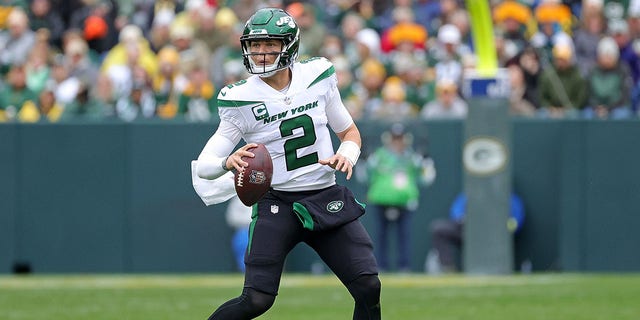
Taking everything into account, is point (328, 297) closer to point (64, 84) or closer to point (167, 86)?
point (167, 86)

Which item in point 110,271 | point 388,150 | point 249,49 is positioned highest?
point 249,49

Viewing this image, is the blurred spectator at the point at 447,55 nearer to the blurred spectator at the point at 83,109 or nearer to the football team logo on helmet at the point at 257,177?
the blurred spectator at the point at 83,109

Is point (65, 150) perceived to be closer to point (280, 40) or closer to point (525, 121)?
point (525, 121)

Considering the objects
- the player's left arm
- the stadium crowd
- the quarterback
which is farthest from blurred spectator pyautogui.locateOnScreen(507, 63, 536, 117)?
the quarterback

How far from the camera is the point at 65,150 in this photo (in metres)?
15.1

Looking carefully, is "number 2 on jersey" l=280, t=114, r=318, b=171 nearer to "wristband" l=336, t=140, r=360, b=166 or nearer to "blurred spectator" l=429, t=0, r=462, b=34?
"wristband" l=336, t=140, r=360, b=166

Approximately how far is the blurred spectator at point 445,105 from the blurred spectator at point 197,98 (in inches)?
92.1

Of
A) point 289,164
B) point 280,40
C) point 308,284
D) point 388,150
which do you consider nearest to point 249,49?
point 280,40

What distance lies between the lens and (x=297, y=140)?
6789 millimetres

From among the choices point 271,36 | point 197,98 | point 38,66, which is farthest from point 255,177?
point 38,66

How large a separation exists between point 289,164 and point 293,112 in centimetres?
26

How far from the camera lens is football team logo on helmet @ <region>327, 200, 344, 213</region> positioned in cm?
676

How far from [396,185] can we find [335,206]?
25.1 ft

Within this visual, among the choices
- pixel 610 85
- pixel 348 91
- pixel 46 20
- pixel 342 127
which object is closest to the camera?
pixel 342 127
